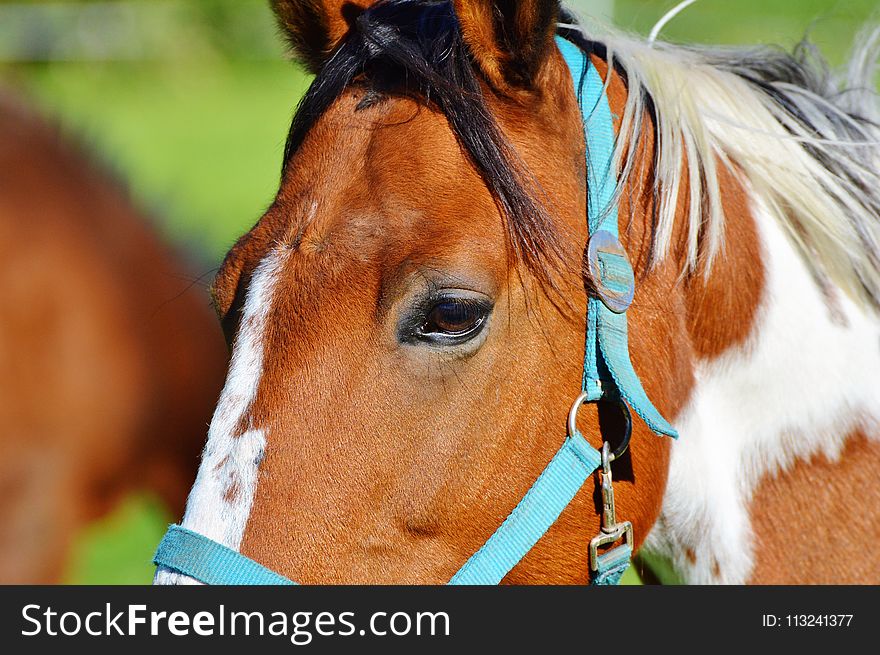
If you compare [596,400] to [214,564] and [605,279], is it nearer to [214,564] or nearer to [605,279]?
[605,279]

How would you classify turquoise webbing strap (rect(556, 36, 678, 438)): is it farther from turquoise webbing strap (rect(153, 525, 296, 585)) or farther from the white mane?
turquoise webbing strap (rect(153, 525, 296, 585))

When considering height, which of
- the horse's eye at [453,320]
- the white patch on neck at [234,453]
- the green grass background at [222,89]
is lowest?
the green grass background at [222,89]

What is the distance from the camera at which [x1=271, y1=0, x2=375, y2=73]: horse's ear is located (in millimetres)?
1664

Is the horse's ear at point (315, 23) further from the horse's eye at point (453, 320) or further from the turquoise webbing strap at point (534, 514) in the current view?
the turquoise webbing strap at point (534, 514)

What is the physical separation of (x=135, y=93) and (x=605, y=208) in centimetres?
955

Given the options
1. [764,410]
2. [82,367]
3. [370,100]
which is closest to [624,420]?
[764,410]

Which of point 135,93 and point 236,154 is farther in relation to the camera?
point 135,93

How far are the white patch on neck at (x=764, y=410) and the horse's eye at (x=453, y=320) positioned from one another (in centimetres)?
48

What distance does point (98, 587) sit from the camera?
1.79 meters

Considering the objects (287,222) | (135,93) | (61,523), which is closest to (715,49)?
(287,222)

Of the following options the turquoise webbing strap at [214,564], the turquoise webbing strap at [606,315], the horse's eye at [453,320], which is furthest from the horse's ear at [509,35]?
the turquoise webbing strap at [214,564]

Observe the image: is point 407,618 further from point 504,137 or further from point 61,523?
point 61,523

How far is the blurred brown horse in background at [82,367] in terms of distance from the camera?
10.2 feet

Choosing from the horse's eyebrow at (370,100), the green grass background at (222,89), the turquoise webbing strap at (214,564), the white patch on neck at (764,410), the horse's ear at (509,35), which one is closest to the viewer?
the turquoise webbing strap at (214,564)
